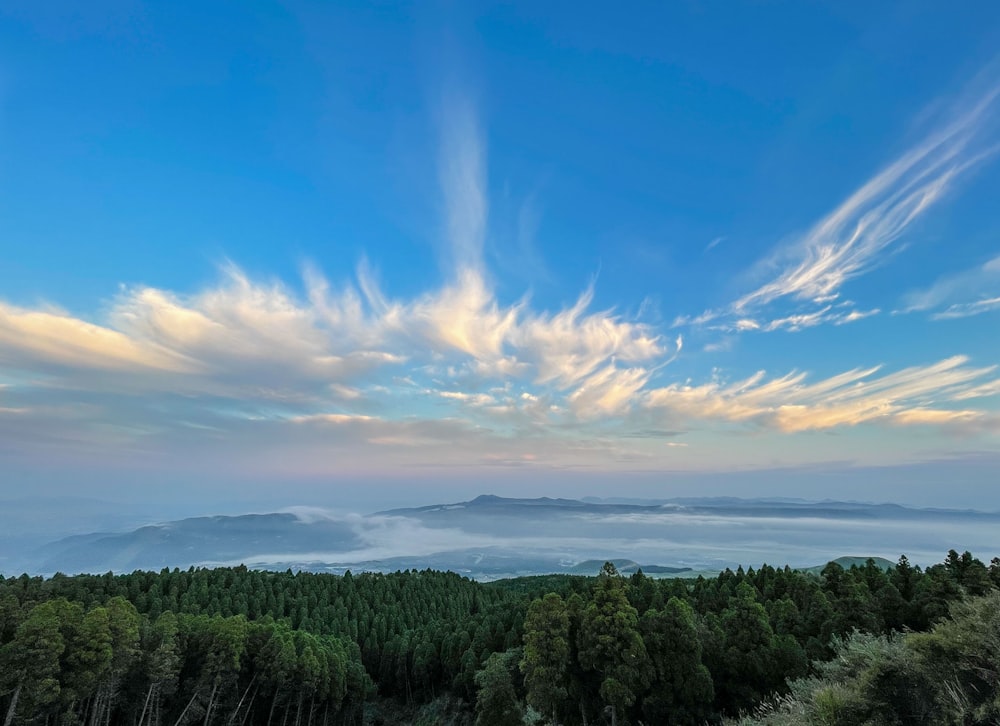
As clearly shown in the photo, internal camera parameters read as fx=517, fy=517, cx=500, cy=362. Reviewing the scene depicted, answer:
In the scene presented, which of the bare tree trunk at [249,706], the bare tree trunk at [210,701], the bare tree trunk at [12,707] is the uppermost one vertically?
the bare tree trunk at [12,707]

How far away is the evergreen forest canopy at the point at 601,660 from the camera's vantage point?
11.7 meters

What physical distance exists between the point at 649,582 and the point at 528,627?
68.4ft

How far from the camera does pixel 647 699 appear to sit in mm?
33156

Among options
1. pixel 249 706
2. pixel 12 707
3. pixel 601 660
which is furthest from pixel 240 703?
pixel 601 660

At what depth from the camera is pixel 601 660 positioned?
34375mm

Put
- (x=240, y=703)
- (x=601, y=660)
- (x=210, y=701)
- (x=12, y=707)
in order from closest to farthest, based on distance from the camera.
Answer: (x=12, y=707) < (x=601, y=660) < (x=210, y=701) < (x=240, y=703)

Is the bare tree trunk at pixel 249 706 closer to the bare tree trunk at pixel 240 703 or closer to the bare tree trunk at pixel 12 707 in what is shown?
the bare tree trunk at pixel 240 703

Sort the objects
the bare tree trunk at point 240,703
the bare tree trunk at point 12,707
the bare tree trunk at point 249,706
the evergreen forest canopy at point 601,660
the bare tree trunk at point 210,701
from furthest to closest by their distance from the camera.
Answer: the bare tree trunk at point 249,706
the bare tree trunk at point 240,703
the bare tree trunk at point 210,701
the bare tree trunk at point 12,707
the evergreen forest canopy at point 601,660

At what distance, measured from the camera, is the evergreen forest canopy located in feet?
38.3

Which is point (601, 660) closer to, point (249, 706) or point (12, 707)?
point (12, 707)

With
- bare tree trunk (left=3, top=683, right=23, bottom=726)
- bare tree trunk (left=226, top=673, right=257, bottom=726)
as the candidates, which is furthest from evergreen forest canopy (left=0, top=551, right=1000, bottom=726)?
bare tree trunk (left=226, top=673, right=257, bottom=726)

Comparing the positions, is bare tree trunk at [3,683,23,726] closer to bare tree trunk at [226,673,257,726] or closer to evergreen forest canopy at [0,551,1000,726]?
evergreen forest canopy at [0,551,1000,726]

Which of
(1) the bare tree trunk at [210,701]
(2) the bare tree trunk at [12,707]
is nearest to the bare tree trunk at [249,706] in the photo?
(1) the bare tree trunk at [210,701]

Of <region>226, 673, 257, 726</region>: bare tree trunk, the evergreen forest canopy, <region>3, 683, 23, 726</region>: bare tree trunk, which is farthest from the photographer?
<region>226, 673, 257, 726</region>: bare tree trunk
